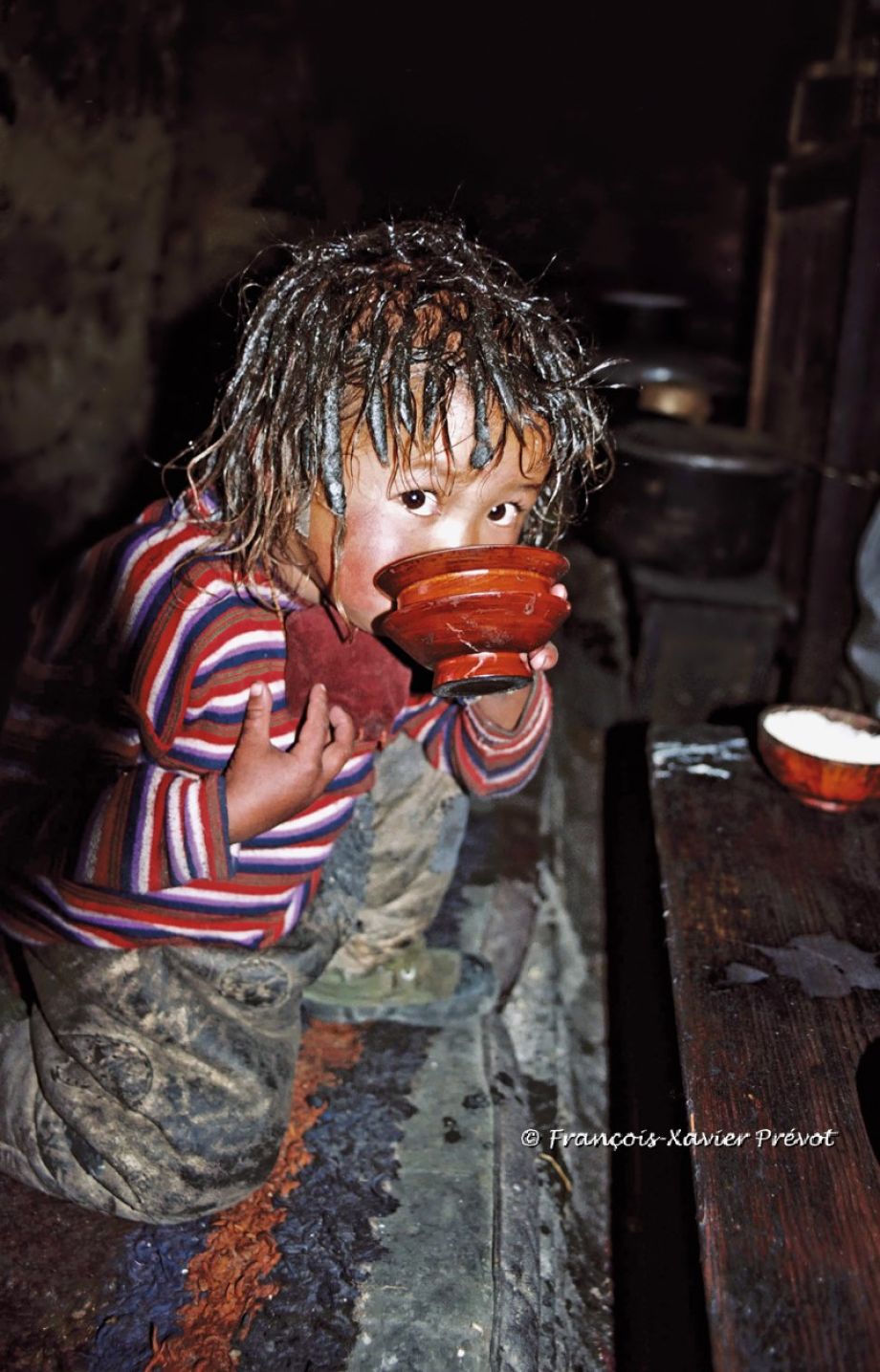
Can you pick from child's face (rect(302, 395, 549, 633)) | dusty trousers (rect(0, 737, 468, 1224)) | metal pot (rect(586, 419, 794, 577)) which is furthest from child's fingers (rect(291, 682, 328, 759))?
metal pot (rect(586, 419, 794, 577))

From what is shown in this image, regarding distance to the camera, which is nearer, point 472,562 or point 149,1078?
point 472,562

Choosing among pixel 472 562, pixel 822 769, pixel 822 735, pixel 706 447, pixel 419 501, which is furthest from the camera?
pixel 706 447

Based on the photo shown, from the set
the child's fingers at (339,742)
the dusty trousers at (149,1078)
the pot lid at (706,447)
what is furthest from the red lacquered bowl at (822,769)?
the pot lid at (706,447)

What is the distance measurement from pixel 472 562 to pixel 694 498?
9.86 feet

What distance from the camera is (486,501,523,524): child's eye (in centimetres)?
135

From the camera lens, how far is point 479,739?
178 cm

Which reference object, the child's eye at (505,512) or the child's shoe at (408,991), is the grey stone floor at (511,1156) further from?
the child's eye at (505,512)

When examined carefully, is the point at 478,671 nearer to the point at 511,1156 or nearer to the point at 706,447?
the point at 511,1156

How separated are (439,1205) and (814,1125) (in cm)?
70

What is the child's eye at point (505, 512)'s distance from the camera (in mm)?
1354

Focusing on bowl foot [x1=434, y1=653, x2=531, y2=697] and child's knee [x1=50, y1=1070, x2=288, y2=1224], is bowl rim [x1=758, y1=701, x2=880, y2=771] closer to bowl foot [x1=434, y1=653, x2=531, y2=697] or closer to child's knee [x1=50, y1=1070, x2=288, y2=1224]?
bowl foot [x1=434, y1=653, x2=531, y2=697]

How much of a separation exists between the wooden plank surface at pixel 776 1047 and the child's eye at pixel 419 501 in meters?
0.72

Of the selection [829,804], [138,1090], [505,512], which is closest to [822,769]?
[829,804]

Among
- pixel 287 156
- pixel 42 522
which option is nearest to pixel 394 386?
pixel 287 156
